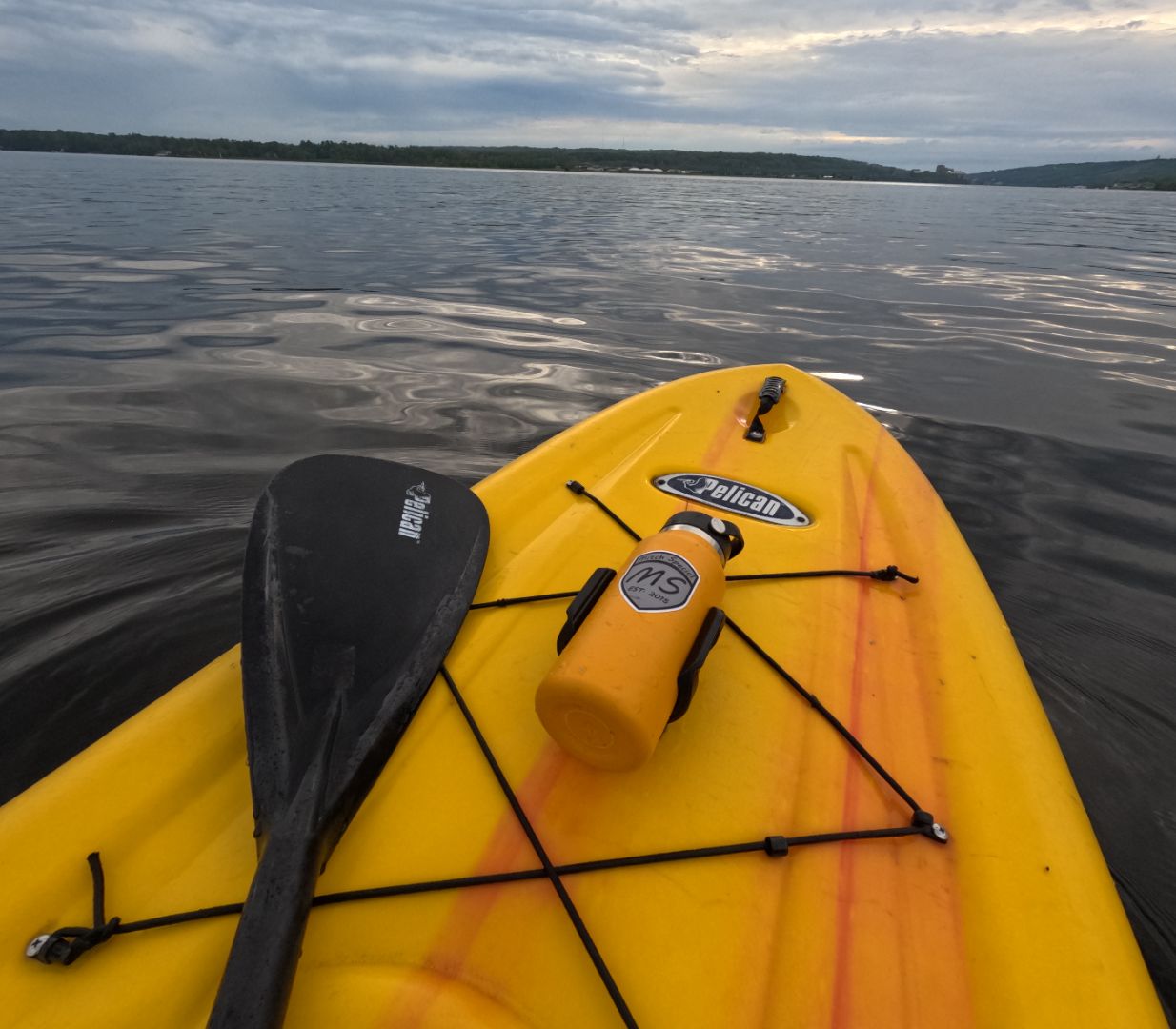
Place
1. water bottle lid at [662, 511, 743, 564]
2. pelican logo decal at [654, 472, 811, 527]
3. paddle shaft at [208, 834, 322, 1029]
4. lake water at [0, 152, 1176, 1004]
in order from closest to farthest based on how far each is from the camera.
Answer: paddle shaft at [208, 834, 322, 1029], water bottle lid at [662, 511, 743, 564], lake water at [0, 152, 1176, 1004], pelican logo decal at [654, 472, 811, 527]

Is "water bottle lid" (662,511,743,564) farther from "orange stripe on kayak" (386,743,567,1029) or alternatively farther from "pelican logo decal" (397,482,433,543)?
"pelican logo decal" (397,482,433,543)

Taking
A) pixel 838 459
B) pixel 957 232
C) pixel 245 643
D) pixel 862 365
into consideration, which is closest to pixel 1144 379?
pixel 862 365

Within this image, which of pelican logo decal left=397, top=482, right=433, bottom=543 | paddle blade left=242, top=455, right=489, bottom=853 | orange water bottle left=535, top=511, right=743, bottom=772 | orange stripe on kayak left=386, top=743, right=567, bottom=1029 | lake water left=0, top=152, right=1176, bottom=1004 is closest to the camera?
orange stripe on kayak left=386, top=743, right=567, bottom=1029

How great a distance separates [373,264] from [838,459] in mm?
10978

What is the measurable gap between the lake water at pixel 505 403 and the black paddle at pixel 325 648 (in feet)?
3.58

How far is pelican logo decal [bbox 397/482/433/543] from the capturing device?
217 cm

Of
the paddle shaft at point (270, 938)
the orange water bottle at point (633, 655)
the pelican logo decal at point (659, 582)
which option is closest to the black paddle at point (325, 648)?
the paddle shaft at point (270, 938)

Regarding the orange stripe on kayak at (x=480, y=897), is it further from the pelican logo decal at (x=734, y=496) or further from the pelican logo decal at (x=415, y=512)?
the pelican logo decal at (x=734, y=496)

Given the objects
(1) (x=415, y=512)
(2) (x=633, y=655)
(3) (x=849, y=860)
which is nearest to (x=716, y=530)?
(2) (x=633, y=655)

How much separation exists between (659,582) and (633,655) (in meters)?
0.25

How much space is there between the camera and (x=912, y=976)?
1.27 meters

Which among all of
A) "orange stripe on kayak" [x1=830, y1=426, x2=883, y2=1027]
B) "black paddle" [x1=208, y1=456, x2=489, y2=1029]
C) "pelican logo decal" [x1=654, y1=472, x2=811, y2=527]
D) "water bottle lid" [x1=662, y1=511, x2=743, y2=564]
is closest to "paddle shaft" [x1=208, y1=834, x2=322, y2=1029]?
"black paddle" [x1=208, y1=456, x2=489, y2=1029]

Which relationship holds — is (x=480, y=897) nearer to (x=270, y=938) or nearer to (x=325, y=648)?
(x=270, y=938)

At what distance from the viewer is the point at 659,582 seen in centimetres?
158
